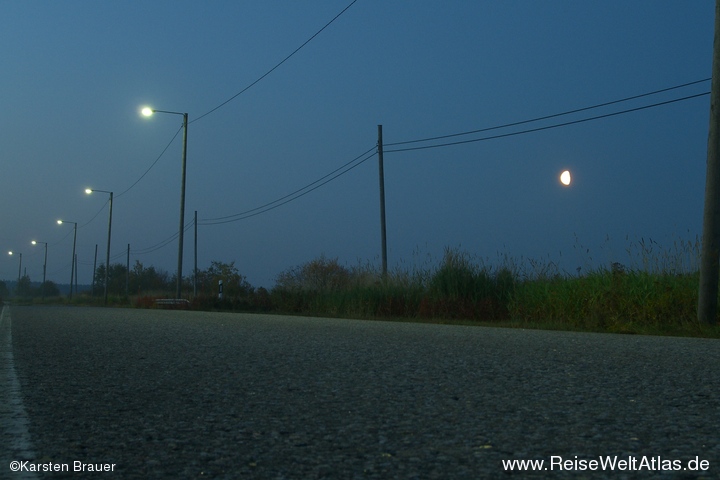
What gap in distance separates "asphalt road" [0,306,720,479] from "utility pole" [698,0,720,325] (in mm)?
4727

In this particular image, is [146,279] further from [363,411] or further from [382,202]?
[363,411]

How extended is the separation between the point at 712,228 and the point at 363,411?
34.4 feet

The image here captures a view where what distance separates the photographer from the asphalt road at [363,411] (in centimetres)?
322

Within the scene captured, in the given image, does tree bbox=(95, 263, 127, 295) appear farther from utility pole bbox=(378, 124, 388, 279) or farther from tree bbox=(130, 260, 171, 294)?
utility pole bbox=(378, 124, 388, 279)

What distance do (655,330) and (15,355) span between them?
1011cm

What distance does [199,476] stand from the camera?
9.94 ft

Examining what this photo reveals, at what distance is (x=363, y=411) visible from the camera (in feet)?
14.5

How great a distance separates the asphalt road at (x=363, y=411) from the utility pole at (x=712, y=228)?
15.5 feet

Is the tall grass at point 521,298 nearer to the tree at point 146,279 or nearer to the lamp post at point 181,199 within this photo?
the lamp post at point 181,199

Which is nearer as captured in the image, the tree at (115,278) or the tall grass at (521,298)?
the tall grass at (521,298)

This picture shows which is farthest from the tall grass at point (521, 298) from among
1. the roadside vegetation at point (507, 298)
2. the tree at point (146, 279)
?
the tree at point (146, 279)

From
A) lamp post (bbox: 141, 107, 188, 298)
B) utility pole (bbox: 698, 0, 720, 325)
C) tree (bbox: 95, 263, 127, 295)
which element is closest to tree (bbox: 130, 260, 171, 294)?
tree (bbox: 95, 263, 127, 295)

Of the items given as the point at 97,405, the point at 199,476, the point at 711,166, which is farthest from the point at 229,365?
the point at 711,166

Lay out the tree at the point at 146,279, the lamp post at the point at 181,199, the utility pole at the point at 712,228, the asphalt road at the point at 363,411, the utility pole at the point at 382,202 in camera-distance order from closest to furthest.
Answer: the asphalt road at the point at 363,411, the utility pole at the point at 712,228, the utility pole at the point at 382,202, the lamp post at the point at 181,199, the tree at the point at 146,279
